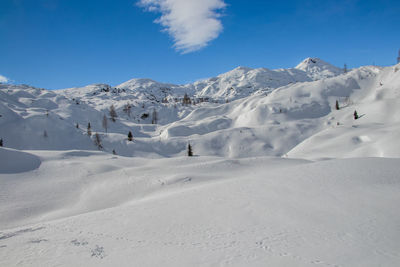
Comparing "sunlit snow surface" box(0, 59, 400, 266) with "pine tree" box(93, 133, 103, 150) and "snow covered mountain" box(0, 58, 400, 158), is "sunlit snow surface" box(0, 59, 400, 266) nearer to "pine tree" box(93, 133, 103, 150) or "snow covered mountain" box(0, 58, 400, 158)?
"snow covered mountain" box(0, 58, 400, 158)

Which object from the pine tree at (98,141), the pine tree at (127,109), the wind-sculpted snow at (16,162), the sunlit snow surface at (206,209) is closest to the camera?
the sunlit snow surface at (206,209)

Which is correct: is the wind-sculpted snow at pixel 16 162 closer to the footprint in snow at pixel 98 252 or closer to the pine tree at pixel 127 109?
the footprint in snow at pixel 98 252

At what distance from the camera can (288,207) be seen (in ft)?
38.1

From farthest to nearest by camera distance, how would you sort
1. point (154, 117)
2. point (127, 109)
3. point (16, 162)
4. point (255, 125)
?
point (127, 109) < point (154, 117) < point (255, 125) < point (16, 162)

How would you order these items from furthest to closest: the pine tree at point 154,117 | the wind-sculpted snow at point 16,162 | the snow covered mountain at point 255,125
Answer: the pine tree at point 154,117 → the snow covered mountain at point 255,125 → the wind-sculpted snow at point 16,162

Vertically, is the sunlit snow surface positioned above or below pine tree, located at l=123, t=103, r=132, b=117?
below

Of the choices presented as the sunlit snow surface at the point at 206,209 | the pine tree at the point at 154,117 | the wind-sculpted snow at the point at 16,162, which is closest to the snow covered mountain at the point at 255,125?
the sunlit snow surface at the point at 206,209

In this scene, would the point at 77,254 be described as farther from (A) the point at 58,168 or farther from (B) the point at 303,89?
(B) the point at 303,89

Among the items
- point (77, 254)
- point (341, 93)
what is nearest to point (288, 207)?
point (77, 254)

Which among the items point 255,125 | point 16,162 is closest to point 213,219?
point 16,162

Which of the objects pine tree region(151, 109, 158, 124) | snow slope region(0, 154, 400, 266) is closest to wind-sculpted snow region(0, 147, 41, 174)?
snow slope region(0, 154, 400, 266)

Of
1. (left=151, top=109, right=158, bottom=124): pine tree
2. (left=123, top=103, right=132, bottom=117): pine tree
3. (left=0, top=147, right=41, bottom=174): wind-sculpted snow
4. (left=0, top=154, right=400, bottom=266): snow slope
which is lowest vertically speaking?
(left=0, top=154, right=400, bottom=266): snow slope

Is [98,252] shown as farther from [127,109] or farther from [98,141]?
[127,109]

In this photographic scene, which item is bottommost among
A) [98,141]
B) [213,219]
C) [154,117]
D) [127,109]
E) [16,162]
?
[213,219]
